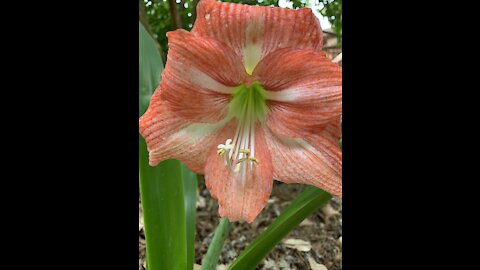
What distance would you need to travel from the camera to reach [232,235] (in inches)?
50.3

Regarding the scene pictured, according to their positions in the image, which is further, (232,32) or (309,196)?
(309,196)

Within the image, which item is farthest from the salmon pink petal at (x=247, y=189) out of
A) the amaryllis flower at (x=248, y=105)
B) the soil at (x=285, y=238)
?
the soil at (x=285, y=238)

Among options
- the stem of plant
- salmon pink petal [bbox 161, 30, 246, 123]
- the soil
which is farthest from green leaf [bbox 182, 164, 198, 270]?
salmon pink petal [bbox 161, 30, 246, 123]

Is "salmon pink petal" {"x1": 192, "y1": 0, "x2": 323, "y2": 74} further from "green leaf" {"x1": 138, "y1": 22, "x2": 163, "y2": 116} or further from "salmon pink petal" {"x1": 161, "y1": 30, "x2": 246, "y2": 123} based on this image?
"green leaf" {"x1": 138, "y1": 22, "x2": 163, "y2": 116}

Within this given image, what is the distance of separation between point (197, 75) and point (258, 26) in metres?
0.09

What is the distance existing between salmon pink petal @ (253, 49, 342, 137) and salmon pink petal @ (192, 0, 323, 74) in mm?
27

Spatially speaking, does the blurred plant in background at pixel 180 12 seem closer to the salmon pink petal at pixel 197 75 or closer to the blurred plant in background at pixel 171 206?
the blurred plant in background at pixel 171 206

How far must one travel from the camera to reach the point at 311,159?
60 cm

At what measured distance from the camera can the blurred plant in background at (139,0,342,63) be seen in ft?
2.14

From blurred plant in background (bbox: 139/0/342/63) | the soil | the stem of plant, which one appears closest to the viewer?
blurred plant in background (bbox: 139/0/342/63)
